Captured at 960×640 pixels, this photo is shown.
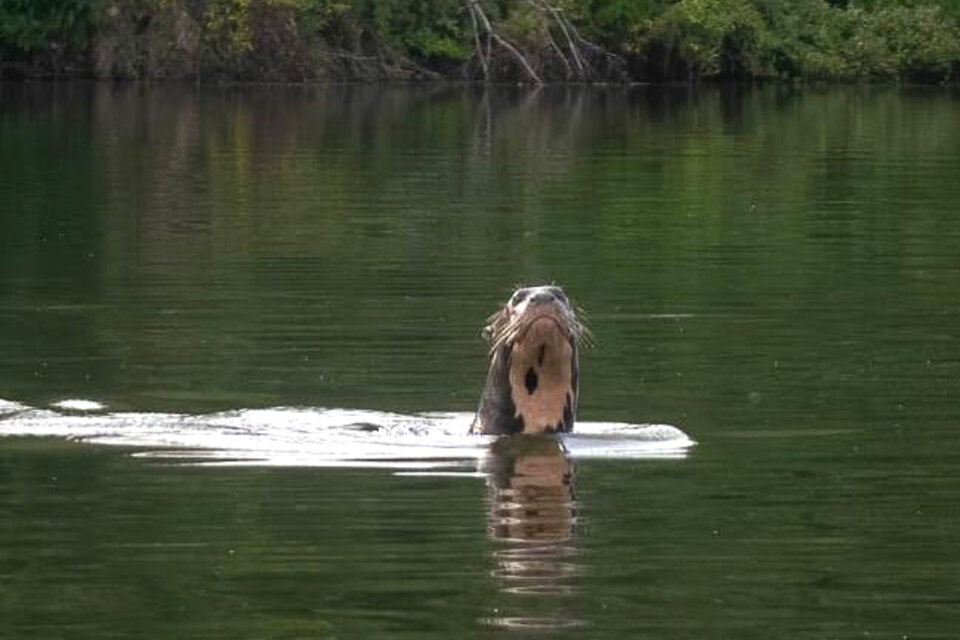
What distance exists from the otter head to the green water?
2.16ft

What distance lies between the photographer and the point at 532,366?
15.0 meters

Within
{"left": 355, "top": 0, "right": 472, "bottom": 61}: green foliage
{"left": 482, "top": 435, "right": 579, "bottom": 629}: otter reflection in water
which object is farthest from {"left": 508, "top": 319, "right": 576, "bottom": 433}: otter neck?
{"left": 355, "top": 0, "right": 472, "bottom": 61}: green foliage

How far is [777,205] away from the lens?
36.2 m

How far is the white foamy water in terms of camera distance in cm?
1477

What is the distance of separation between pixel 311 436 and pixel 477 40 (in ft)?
218

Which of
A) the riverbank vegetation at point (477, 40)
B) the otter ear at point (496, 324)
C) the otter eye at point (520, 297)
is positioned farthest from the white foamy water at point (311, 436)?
the riverbank vegetation at point (477, 40)

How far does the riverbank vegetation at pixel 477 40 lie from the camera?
254 ft

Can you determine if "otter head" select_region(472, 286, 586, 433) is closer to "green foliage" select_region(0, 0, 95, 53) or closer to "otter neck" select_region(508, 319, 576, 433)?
"otter neck" select_region(508, 319, 576, 433)

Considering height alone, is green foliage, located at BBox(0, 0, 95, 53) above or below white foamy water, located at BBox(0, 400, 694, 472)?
below

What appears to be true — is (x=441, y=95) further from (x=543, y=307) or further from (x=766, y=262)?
(x=543, y=307)

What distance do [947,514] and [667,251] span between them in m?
16.2

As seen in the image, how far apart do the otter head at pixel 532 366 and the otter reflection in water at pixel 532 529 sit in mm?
129

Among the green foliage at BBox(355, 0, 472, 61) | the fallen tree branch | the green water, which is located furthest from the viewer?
the green foliage at BBox(355, 0, 472, 61)

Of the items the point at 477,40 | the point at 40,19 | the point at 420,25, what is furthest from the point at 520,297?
the point at 420,25
